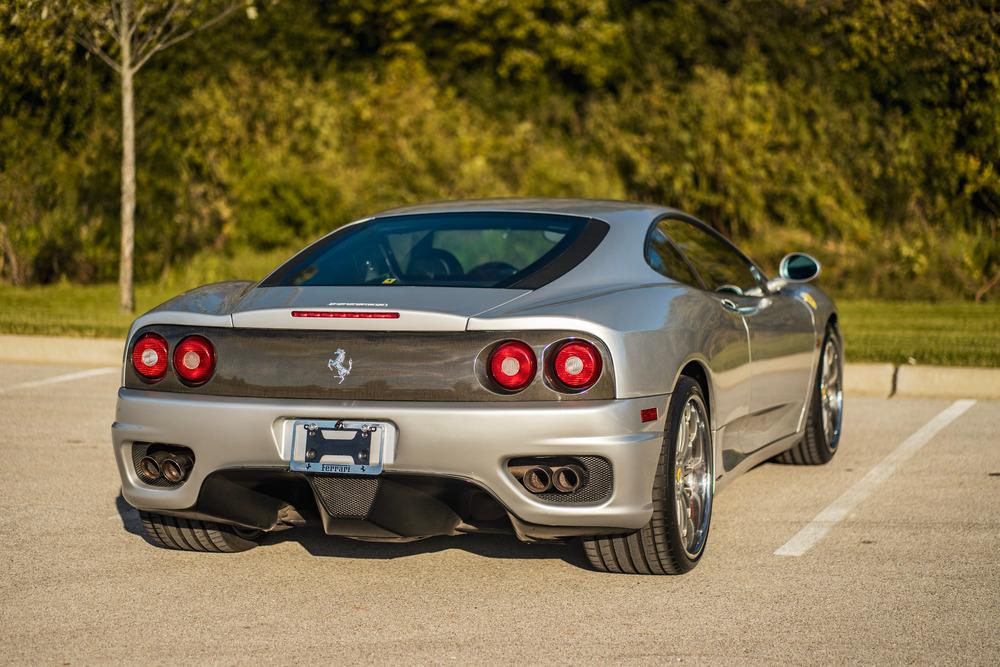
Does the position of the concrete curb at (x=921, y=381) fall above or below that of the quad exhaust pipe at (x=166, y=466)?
below

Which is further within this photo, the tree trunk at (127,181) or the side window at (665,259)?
the tree trunk at (127,181)

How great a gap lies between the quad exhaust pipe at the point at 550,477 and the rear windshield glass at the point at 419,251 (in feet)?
2.92

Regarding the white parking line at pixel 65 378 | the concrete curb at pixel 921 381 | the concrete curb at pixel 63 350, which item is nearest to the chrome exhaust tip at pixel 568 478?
the concrete curb at pixel 921 381

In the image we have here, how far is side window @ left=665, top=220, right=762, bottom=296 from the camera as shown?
6566 millimetres

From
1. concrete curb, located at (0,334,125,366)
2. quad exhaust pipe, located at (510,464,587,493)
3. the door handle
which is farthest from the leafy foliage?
quad exhaust pipe, located at (510,464,587,493)

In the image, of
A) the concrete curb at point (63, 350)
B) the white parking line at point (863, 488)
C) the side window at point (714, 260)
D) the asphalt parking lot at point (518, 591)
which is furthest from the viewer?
the concrete curb at point (63, 350)

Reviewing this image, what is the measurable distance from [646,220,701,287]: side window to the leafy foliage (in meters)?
10.8

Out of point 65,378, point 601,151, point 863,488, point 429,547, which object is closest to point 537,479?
point 429,547

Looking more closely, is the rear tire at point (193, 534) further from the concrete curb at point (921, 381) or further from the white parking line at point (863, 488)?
the concrete curb at point (921, 381)

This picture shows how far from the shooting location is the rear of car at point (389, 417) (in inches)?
196

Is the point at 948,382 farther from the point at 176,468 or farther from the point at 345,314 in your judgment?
the point at 176,468

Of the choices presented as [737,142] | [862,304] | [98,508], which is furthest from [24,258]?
[98,508]

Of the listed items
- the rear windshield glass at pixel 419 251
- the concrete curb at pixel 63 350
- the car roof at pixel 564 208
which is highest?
the car roof at pixel 564 208

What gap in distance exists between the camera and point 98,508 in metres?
6.79
